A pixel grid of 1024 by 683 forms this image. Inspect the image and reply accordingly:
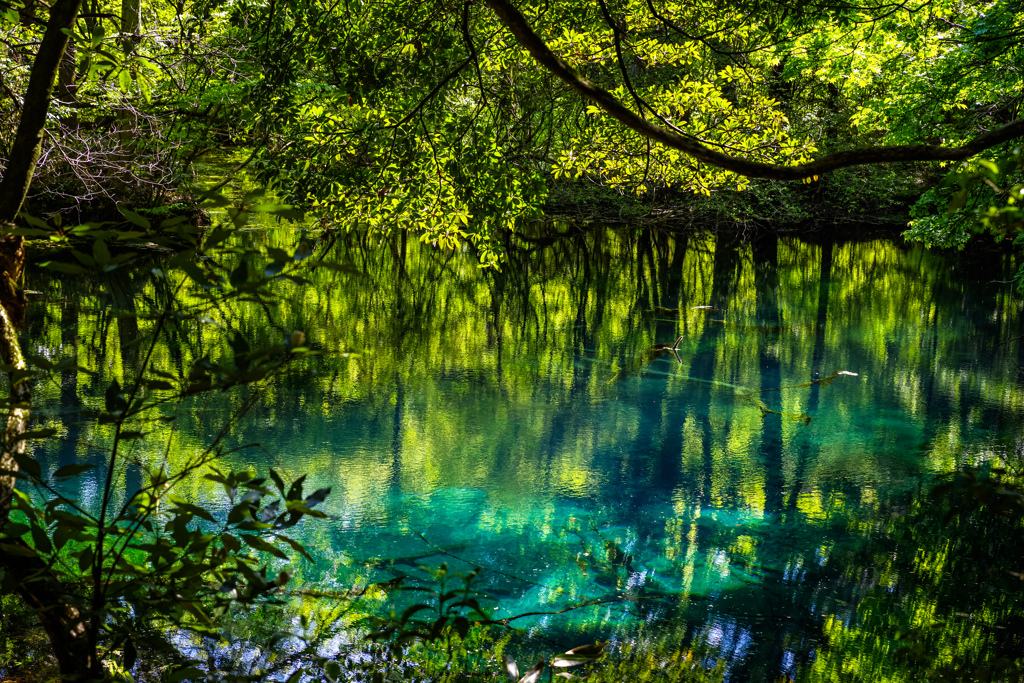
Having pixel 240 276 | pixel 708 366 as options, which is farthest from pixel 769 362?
pixel 240 276

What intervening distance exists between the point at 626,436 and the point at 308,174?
15.1 feet

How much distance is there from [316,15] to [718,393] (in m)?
6.71

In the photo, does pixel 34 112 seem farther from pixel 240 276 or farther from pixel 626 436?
pixel 626 436

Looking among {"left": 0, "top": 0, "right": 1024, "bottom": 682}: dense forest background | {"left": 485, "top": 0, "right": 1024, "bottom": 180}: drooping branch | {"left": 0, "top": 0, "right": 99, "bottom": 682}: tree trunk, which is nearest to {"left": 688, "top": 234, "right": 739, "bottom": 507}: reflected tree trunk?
{"left": 0, "top": 0, "right": 1024, "bottom": 682}: dense forest background

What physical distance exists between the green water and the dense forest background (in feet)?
1.00

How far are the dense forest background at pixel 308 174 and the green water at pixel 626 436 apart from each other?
0.30 meters

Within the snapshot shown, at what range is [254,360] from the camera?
1.60 meters

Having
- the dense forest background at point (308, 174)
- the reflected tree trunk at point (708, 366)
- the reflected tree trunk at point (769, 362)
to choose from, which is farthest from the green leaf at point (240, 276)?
the reflected tree trunk at point (769, 362)

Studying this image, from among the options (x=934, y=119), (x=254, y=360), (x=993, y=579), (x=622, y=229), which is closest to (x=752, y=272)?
(x=622, y=229)

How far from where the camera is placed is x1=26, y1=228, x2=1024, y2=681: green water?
5051 millimetres

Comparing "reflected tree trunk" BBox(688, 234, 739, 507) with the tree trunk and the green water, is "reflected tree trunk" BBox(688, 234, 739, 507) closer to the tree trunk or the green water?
the green water

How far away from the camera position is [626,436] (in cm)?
820

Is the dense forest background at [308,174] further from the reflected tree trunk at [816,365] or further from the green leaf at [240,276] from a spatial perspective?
the reflected tree trunk at [816,365]

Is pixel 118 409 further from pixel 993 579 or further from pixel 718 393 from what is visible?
pixel 718 393
